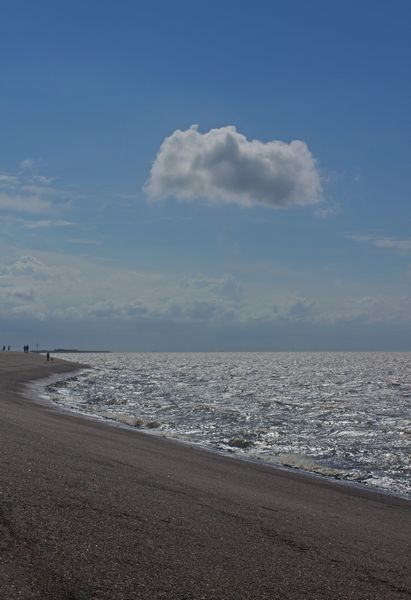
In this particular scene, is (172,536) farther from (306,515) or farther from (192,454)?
(192,454)

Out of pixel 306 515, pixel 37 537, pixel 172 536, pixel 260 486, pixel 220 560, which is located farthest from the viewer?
pixel 260 486

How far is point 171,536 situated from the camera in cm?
819

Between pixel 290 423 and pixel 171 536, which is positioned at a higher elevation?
pixel 171 536

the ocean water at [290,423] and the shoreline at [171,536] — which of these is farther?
the ocean water at [290,423]

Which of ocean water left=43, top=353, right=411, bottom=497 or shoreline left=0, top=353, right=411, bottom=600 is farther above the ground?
shoreline left=0, top=353, right=411, bottom=600

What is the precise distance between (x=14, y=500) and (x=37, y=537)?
4.26 feet

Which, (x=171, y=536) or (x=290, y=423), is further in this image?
(x=290, y=423)

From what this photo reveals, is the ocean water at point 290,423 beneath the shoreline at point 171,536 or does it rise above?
beneath

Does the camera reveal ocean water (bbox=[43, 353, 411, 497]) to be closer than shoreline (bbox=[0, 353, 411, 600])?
No

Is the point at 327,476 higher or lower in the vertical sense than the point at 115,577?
lower

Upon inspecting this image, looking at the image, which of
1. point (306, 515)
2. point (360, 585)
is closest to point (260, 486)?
point (306, 515)

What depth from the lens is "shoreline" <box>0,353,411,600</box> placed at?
6.50 m

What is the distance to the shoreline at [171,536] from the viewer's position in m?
6.50

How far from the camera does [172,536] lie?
8195mm
